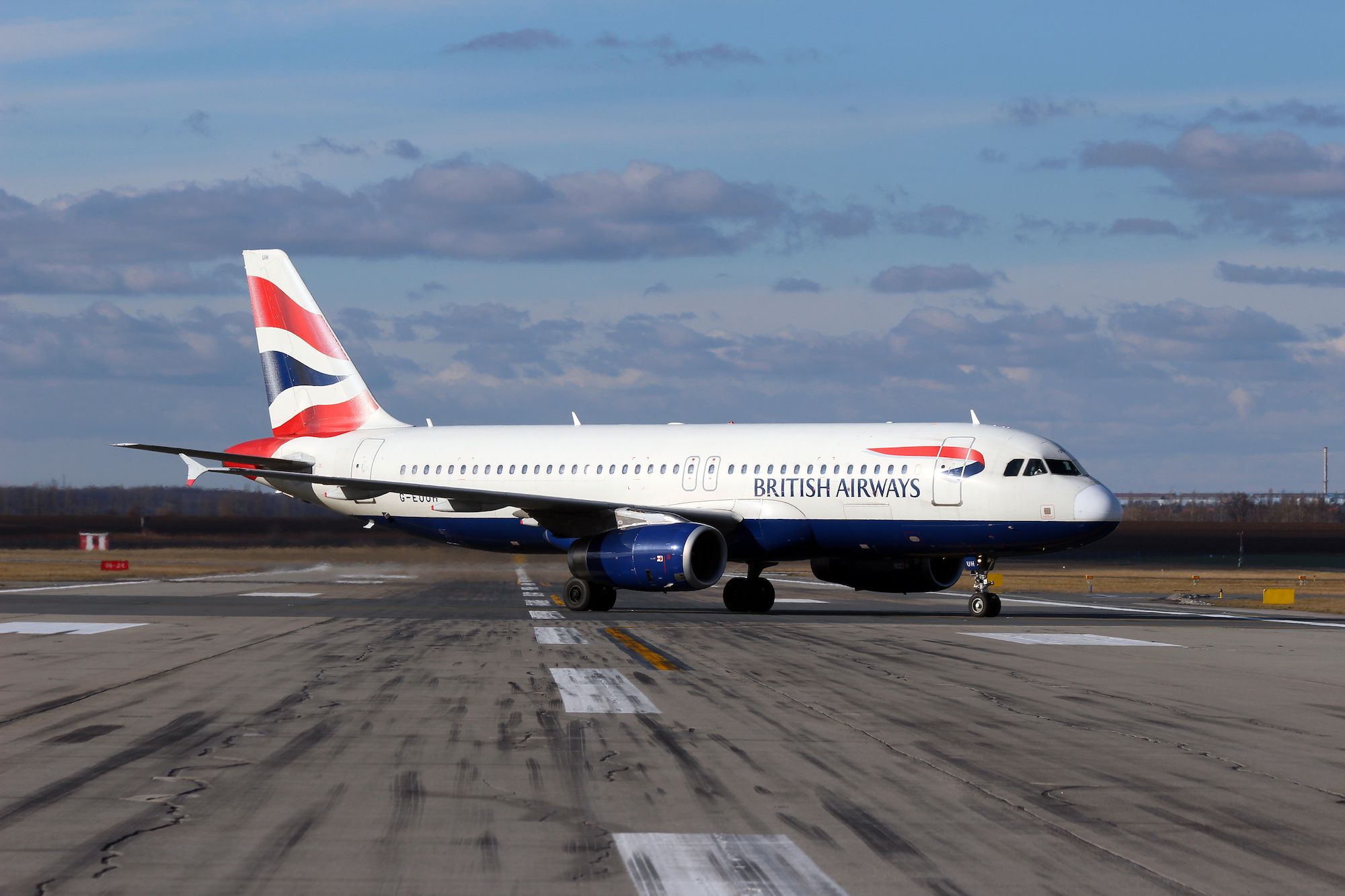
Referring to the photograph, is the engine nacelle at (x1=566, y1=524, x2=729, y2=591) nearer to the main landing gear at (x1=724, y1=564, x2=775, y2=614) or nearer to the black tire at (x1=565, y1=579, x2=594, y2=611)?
the black tire at (x1=565, y1=579, x2=594, y2=611)

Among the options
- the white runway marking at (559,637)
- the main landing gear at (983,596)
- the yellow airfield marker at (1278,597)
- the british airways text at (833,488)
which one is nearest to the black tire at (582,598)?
the british airways text at (833,488)

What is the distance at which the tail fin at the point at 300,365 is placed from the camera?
134 feet

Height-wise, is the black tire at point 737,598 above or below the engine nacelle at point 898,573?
below

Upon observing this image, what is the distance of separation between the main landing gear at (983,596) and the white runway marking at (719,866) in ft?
77.8

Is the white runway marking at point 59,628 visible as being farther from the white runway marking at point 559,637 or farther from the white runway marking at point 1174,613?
the white runway marking at point 1174,613

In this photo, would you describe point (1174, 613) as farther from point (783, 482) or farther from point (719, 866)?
point (719, 866)

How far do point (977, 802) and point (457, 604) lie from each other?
24.7 meters

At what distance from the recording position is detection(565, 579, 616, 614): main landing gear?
104ft

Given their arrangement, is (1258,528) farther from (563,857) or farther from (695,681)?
(563,857)

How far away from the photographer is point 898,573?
113ft

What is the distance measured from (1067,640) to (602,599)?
36.8 ft

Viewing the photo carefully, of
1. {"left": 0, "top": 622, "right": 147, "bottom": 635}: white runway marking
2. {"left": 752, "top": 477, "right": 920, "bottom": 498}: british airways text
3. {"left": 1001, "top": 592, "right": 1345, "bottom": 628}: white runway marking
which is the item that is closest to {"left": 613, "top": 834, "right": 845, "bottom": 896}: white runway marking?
{"left": 0, "top": 622, "right": 147, "bottom": 635}: white runway marking

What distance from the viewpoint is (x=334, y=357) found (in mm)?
41000

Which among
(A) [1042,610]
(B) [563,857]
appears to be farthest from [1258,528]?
(B) [563,857]
